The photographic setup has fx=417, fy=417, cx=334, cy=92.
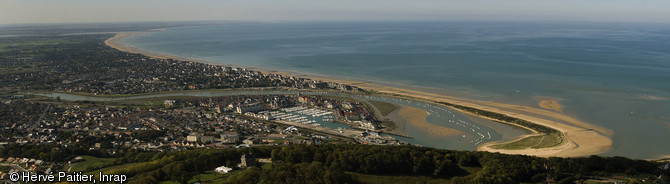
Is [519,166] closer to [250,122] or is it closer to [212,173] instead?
[212,173]

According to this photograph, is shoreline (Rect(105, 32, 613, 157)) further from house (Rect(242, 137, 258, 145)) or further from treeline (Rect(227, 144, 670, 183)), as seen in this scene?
house (Rect(242, 137, 258, 145))

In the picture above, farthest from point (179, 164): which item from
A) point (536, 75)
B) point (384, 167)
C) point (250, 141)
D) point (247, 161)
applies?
point (536, 75)

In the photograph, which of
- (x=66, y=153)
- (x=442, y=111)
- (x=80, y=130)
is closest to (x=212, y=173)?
(x=66, y=153)

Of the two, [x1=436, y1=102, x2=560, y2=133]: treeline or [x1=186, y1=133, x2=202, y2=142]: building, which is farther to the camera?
[x1=436, y1=102, x2=560, y2=133]: treeline

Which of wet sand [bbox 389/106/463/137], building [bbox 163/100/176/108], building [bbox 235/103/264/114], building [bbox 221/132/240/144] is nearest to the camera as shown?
building [bbox 221/132/240/144]

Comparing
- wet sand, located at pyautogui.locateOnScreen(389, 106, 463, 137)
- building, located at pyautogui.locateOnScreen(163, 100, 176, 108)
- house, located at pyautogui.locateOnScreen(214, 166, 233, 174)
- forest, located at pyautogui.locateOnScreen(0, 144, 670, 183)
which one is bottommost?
building, located at pyautogui.locateOnScreen(163, 100, 176, 108)

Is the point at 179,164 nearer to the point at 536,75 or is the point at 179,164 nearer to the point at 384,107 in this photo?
the point at 384,107

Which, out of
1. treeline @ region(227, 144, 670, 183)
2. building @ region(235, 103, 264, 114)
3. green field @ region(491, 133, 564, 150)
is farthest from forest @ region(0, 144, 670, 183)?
building @ region(235, 103, 264, 114)

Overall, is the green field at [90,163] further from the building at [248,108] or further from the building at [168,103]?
the building at [168,103]
